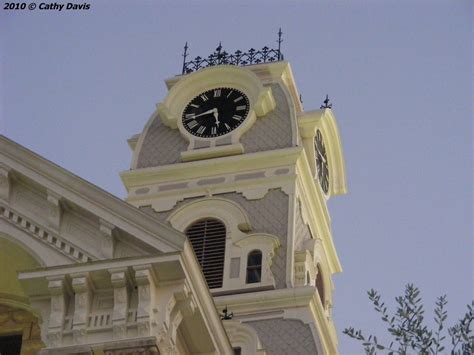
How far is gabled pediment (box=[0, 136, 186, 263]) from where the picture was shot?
81.9 ft

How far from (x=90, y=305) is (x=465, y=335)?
786cm

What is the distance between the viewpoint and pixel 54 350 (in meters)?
23.9

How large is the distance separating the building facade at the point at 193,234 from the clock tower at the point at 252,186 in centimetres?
4

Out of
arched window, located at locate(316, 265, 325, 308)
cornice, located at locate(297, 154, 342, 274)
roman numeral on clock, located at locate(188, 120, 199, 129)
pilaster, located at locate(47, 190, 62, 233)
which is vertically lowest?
pilaster, located at locate(47, 190, 62, 233)

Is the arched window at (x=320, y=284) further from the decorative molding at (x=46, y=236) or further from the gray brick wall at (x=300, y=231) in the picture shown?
the decorative molding at (x=46, y=236)

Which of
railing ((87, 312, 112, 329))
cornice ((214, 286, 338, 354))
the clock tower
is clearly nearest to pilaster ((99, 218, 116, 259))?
railing ((87, 312, 112, 329))

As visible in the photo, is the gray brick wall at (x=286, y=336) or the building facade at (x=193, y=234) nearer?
the building facade at (x=193, y=234)

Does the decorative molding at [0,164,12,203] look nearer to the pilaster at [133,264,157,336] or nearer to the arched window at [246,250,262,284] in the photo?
the pilaster at [133,264,157,336]

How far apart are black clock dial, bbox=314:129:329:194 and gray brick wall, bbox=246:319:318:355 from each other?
8756 millimetres

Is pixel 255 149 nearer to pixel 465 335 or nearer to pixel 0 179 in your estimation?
pixel 0 179

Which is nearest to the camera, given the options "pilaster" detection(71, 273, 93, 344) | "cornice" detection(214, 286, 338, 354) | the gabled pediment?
"pilaster" detection(71, 273, 93, 344)

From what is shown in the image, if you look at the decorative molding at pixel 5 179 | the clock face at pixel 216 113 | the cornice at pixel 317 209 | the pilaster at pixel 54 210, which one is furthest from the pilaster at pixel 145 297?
the clock face at pixel 216 113

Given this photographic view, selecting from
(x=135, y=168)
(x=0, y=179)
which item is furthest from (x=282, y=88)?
(x=0, y=179)

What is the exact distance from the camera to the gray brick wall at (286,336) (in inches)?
1628
